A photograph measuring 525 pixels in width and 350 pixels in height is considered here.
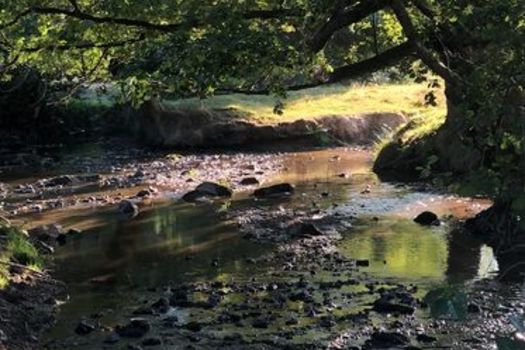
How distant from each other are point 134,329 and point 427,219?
8.16m

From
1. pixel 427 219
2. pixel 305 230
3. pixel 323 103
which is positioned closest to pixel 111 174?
pixel 323 103

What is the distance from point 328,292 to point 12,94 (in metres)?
24.2

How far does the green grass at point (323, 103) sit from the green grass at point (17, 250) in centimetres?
1728

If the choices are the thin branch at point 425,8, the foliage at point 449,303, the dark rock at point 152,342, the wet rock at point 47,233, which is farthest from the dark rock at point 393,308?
the wet rock at point 47,233

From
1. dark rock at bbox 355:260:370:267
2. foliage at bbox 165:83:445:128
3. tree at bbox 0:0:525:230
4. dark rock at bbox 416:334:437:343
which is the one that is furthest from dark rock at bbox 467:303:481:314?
foliage at bbox 165:83:445:128

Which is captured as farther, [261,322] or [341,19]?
[341,19]

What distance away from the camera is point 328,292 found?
37.9ft

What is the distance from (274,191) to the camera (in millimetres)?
21297

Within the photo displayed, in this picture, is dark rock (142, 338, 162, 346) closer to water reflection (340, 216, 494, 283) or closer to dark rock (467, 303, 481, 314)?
dark rock (467, 303, 481, 314)

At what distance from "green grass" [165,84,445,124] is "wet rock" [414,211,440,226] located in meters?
13.3

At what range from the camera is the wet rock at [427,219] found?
646 inches

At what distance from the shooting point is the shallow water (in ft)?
40.3

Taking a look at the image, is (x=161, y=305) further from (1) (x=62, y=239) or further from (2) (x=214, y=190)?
(2) (x=214, y=190)

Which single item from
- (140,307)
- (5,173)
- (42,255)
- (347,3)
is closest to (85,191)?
(5,173)
